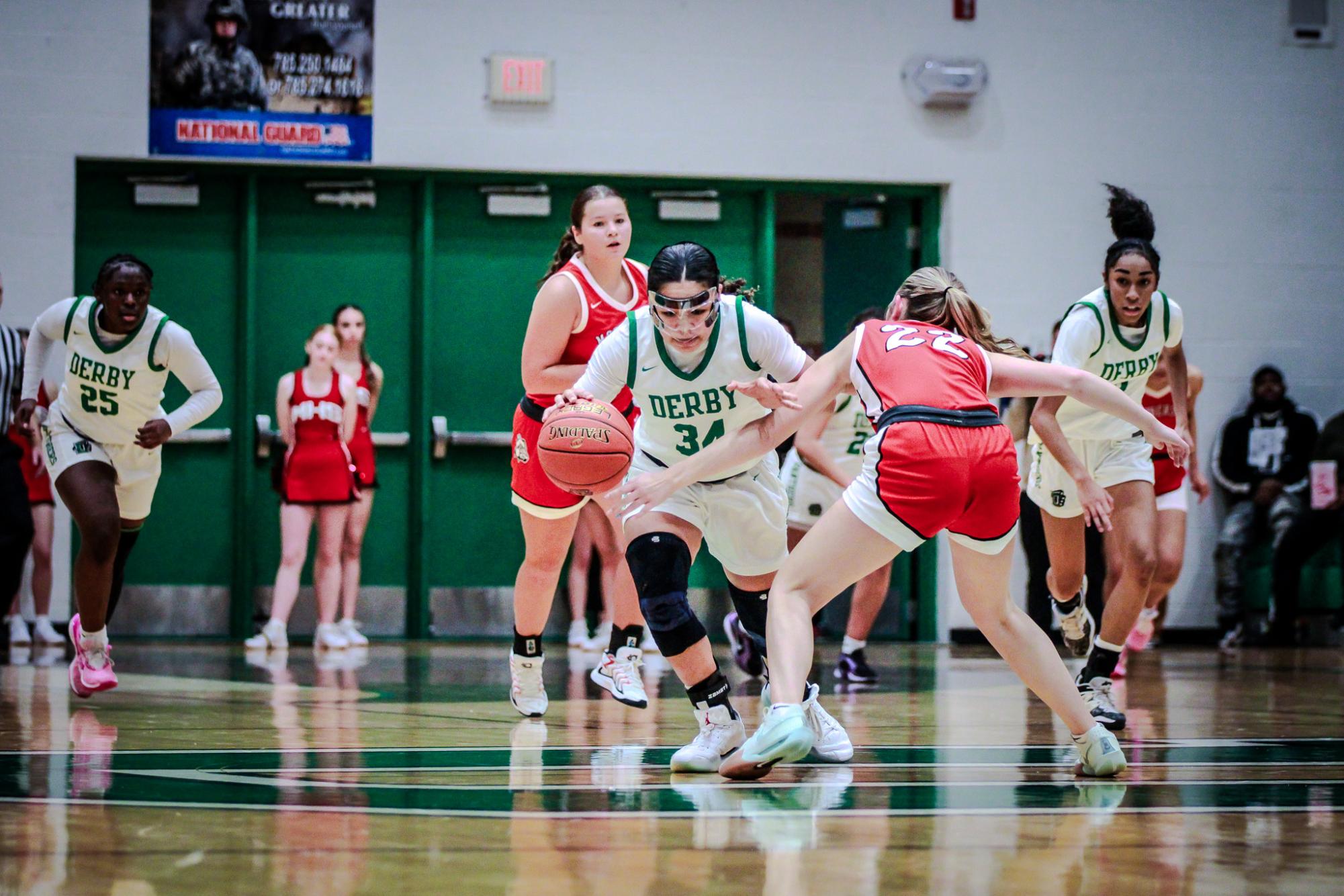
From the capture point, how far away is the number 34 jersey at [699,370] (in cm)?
439

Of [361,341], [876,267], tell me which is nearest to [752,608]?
[361,341]

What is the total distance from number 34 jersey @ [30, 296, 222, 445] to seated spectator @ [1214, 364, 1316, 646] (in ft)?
24.1

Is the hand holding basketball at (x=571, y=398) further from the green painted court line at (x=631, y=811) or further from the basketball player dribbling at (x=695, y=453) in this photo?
the green painted court line at (x=631, y=811)

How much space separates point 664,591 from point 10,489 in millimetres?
4805

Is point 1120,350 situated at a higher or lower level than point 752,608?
higher

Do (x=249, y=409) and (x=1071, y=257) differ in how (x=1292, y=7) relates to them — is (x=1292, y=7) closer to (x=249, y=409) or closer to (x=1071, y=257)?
(x=1071, y=257)

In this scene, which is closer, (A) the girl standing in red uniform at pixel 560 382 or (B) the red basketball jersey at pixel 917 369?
(B) the red basketball jersey at pixel 917 369

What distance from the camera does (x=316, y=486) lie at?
29.7 feet

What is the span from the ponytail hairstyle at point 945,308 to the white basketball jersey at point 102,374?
329cm

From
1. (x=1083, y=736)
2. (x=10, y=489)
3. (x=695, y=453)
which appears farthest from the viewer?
(x=10, y=489)

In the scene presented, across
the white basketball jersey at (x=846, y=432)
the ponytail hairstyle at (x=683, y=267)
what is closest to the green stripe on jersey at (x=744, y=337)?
the ponytail hairstyle at (x=683, y=267)

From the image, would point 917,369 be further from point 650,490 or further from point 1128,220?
point 1128,220

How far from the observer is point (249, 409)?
33.0 feet

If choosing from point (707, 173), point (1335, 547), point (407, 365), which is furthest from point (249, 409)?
point (1335, 547)
